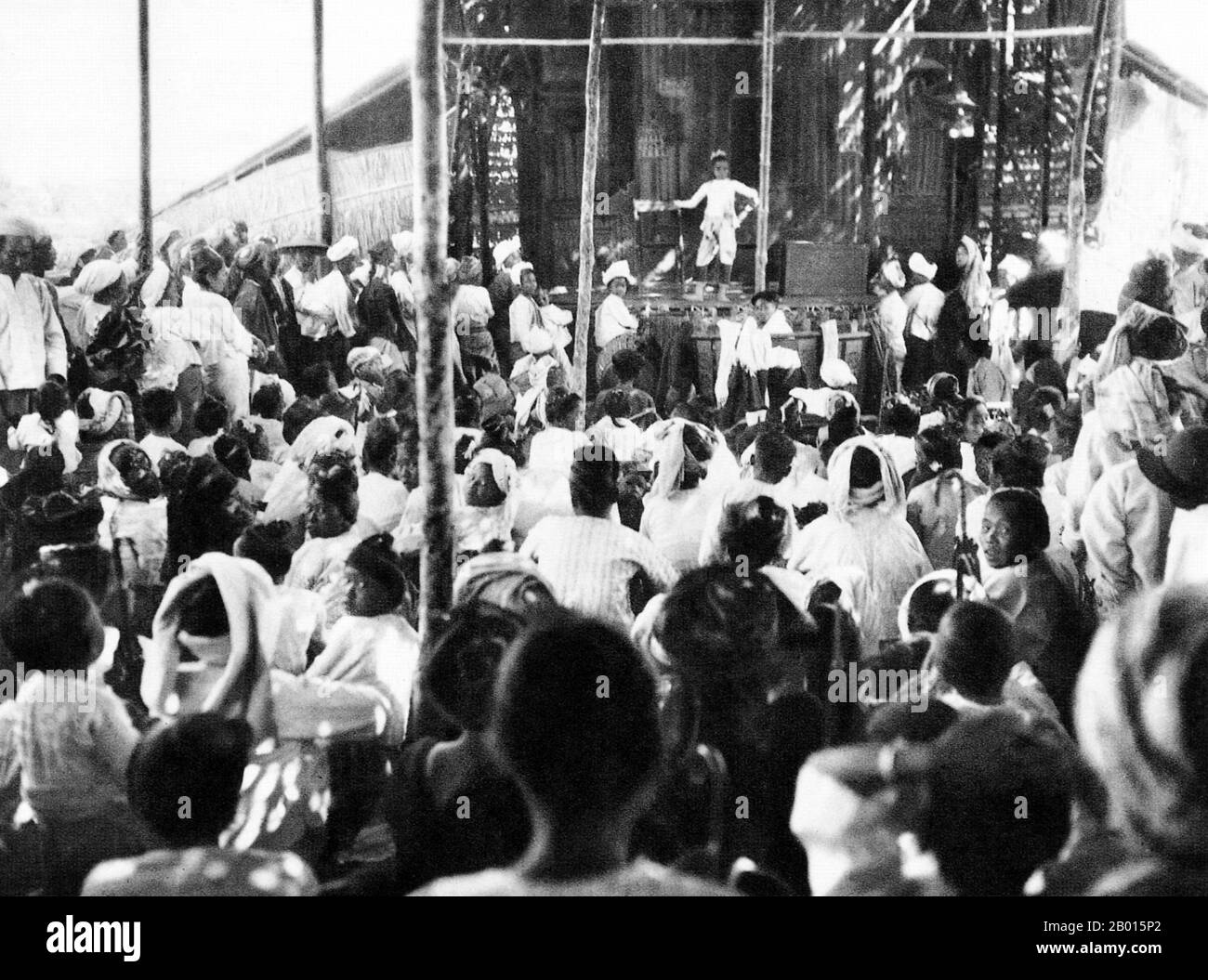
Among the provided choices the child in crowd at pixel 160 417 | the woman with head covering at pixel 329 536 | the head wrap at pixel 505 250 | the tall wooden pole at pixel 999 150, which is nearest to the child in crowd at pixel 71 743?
the woman with head covering at pixel 329 536

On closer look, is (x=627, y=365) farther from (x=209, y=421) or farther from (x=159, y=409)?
(x=159, y=409)

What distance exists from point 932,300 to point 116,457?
3.37 m

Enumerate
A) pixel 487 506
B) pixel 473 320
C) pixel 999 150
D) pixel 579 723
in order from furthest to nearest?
pixel 999 150 < pixel 473 320 < pixel 487 506 < pixel 579 723

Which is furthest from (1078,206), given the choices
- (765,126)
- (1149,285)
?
(765,126)

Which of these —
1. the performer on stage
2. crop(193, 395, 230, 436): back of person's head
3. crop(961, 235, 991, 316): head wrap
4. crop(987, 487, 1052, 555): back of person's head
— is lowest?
crop(987, 487, 1052, 555): back of person's head

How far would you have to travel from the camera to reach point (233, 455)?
475 cm

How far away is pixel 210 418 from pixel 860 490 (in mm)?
2033

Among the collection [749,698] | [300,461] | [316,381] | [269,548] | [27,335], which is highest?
[27,335]

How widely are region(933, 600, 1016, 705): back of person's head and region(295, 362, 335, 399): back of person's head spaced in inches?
86.4

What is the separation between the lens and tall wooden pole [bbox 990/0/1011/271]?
6746 millimetres

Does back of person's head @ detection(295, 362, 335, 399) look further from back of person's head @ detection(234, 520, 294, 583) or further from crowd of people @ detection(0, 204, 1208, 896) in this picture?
back of person's head @ detection(234, 520, 294, 583)

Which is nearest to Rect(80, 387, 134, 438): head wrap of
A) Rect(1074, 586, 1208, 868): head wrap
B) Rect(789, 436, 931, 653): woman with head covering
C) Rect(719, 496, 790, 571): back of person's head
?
Rect(719, 496, 790, 571): back of person's head

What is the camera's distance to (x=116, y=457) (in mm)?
4609
